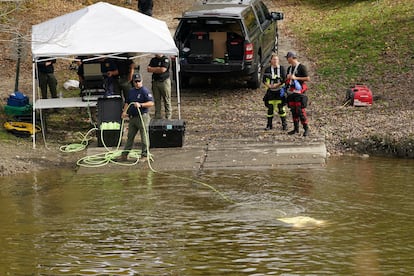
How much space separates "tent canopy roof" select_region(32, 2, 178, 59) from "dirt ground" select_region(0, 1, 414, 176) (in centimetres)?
184

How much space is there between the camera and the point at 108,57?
1681 centimetres

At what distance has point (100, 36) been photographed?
16734 millimetres

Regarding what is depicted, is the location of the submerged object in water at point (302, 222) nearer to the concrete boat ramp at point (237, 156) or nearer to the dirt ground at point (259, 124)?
the concrete boat ramp at point (237, 156)

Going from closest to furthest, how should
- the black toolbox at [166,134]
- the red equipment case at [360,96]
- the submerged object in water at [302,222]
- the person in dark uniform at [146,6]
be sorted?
the submerged object in water at [302,222], the black toolbox at [166,134], the red equipment case at [360,96], the person in dark uniform at [146,6]

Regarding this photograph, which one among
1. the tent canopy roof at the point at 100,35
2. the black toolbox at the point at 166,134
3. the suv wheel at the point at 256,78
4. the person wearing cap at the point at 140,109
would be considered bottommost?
the black toolbox at the point at 166,134

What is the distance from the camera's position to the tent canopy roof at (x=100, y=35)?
16188 mm

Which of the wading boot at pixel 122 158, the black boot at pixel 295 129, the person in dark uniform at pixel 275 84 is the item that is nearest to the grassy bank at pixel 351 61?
the black boot at pixel 295 129

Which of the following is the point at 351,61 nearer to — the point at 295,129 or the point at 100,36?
the point at 295,129

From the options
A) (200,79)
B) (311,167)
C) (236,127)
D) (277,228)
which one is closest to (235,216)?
(277,228)

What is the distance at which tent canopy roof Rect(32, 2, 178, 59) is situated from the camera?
53.1ft

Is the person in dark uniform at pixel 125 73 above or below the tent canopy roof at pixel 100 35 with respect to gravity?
below

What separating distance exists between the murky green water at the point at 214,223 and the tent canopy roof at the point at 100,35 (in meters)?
2.77

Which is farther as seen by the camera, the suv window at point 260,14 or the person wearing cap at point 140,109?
the suv window at point 260,14

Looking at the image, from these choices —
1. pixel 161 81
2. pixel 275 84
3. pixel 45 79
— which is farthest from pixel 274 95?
pixel 45 79
